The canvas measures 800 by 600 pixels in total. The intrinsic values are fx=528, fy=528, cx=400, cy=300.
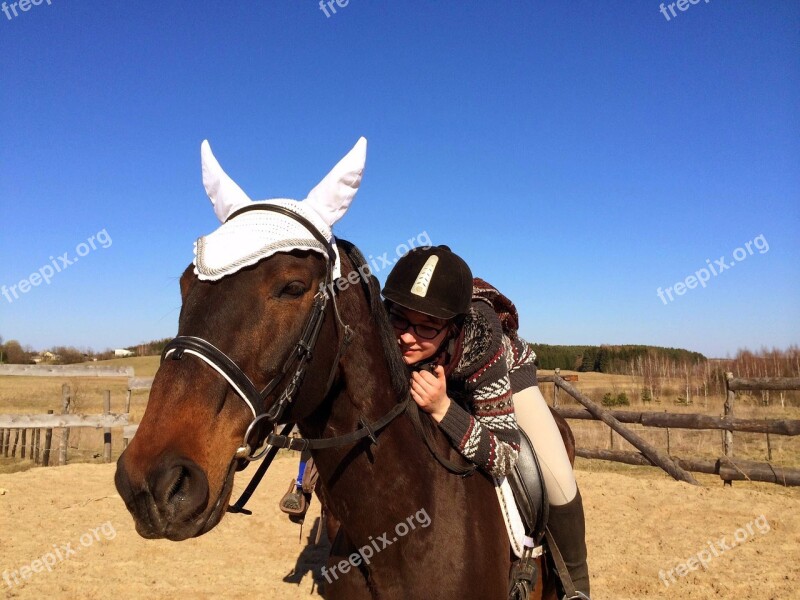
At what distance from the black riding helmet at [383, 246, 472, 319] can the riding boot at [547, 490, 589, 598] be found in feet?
4.66

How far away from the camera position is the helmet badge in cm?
227

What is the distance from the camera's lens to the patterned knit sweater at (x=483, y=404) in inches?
92.0

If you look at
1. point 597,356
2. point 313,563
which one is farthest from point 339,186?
point 597,356

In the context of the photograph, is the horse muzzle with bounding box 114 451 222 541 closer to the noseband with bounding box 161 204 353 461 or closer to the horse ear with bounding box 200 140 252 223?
the noseband with bounding box 161 204 353 461

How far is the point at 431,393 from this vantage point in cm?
232

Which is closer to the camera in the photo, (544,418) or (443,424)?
(443,424)

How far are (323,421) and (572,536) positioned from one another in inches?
69.2

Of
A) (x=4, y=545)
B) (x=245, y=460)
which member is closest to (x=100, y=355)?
(x=4, y=545)

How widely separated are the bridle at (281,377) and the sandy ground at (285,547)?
15.7 ft

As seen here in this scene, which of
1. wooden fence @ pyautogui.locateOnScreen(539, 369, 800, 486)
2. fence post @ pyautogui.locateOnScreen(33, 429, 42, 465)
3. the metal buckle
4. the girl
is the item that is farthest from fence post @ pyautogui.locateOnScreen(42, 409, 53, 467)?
the metal buckle

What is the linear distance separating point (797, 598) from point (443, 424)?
5616mm

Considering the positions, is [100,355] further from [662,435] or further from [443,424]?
[443,424]

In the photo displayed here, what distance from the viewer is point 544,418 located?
3021 millimetres

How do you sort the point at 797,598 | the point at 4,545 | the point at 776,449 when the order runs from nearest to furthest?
1. the point at 797,598
2. the point at 4,545
3. the point at 776,449
